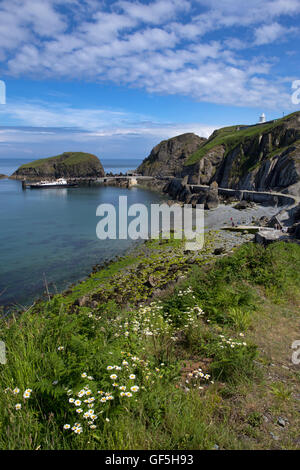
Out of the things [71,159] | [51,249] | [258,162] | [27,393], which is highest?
[71,159]

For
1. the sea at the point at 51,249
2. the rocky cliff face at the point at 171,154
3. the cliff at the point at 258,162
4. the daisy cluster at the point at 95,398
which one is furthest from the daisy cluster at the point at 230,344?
the rocky cliff face at the point at 171,154

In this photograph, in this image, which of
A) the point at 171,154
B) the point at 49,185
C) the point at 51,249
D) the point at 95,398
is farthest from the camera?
the point at 171,154

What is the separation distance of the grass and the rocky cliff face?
129041 millimetres

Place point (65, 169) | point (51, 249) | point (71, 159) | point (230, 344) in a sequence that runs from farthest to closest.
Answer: point (71, 159)
point (65, 169)
point (51, 249)
point (230, 344)

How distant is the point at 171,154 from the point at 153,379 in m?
143

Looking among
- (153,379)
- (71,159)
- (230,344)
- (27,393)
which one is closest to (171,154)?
(71,159)

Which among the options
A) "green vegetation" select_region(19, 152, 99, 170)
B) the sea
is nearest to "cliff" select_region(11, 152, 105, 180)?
"green vegetation" select_region(19, 152, 99, 170)

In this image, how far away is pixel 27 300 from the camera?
17.7 metres

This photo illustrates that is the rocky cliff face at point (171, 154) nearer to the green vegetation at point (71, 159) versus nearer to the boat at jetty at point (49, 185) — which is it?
the green vegetation at point (71, 159)

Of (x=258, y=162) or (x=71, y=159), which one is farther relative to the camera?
(x=71, y=159)

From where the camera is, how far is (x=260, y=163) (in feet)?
226

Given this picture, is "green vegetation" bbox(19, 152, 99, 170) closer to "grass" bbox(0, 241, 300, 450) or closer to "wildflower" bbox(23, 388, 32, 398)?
"grass" bbox(0, 241, 300, 450)

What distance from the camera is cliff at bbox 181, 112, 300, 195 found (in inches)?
2251

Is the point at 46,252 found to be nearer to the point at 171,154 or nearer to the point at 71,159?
the point at 171,154
